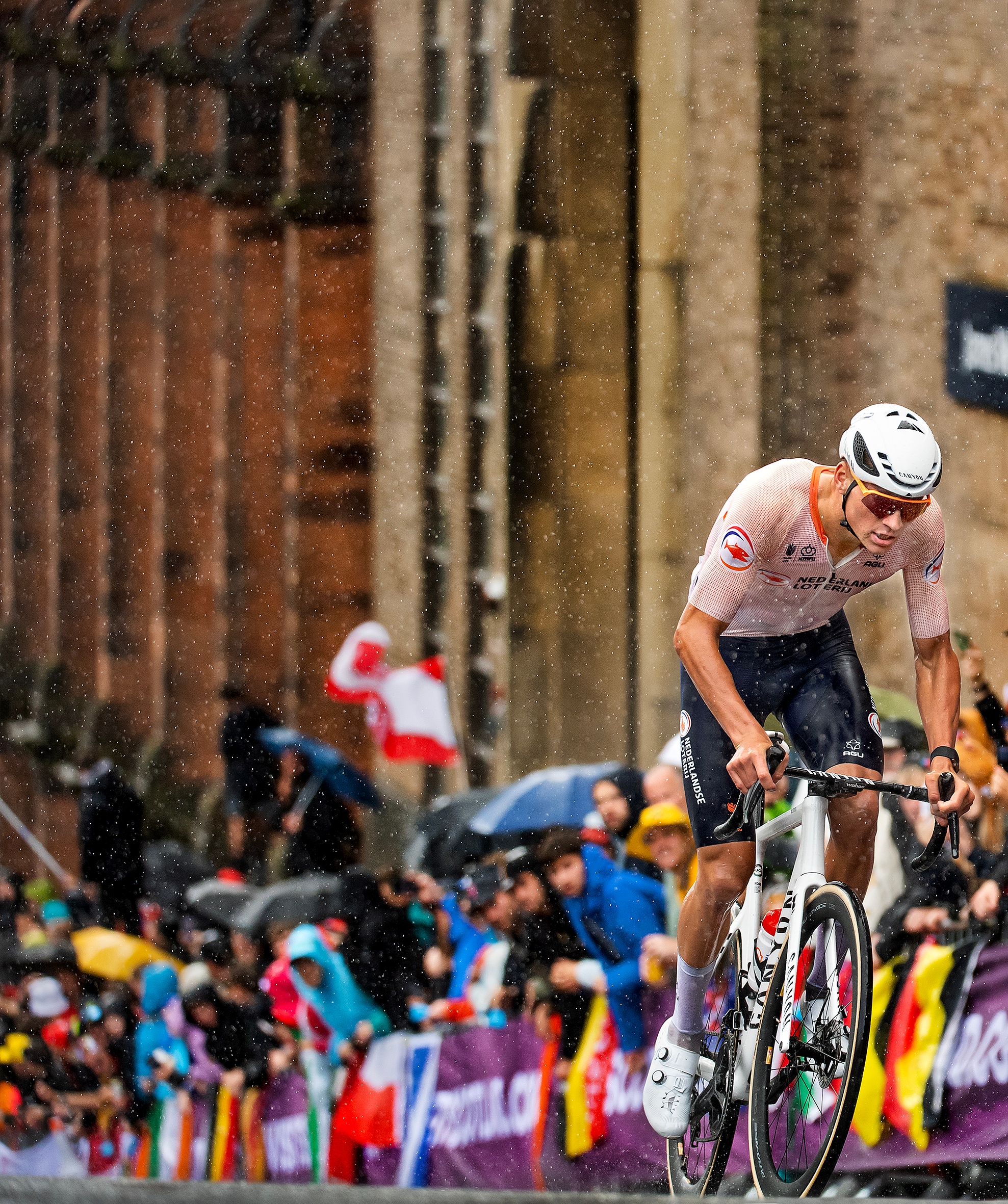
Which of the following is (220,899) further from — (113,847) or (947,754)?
(947,754)

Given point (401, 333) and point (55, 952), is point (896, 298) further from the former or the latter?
point (401, 333)

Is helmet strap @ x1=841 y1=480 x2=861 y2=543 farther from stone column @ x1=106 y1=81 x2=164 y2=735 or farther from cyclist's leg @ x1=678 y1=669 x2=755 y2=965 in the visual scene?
stone column @ x1=106 y1=81 x2=164 y2=735

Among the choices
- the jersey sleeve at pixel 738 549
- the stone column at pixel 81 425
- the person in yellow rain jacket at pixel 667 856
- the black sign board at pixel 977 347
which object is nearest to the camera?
the jersey sleeve at pixel 738 549

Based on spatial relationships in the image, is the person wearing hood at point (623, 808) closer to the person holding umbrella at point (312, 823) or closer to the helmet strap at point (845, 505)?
the helmet strap at point (845, 505)

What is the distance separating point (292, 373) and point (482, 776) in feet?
28.0

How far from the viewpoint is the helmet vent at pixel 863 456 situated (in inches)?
247

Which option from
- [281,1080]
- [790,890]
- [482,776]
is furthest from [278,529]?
[790,890]

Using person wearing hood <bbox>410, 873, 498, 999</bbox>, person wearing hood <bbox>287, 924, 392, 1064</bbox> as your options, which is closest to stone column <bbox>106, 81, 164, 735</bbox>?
person wearing hood <bbox>287, 924, 392, 1064</bbox>

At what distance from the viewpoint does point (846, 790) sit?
6523 millimetres

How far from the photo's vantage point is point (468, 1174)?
12.0 meters

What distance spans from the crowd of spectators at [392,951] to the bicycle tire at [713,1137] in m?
1.64

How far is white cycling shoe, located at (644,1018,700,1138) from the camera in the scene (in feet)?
24.2

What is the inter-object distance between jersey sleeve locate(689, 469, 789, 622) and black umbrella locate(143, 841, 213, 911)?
12845 mm

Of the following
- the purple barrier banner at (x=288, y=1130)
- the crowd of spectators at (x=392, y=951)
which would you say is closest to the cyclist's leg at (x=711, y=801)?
the crowd of spectators at (x=392, y=951)
